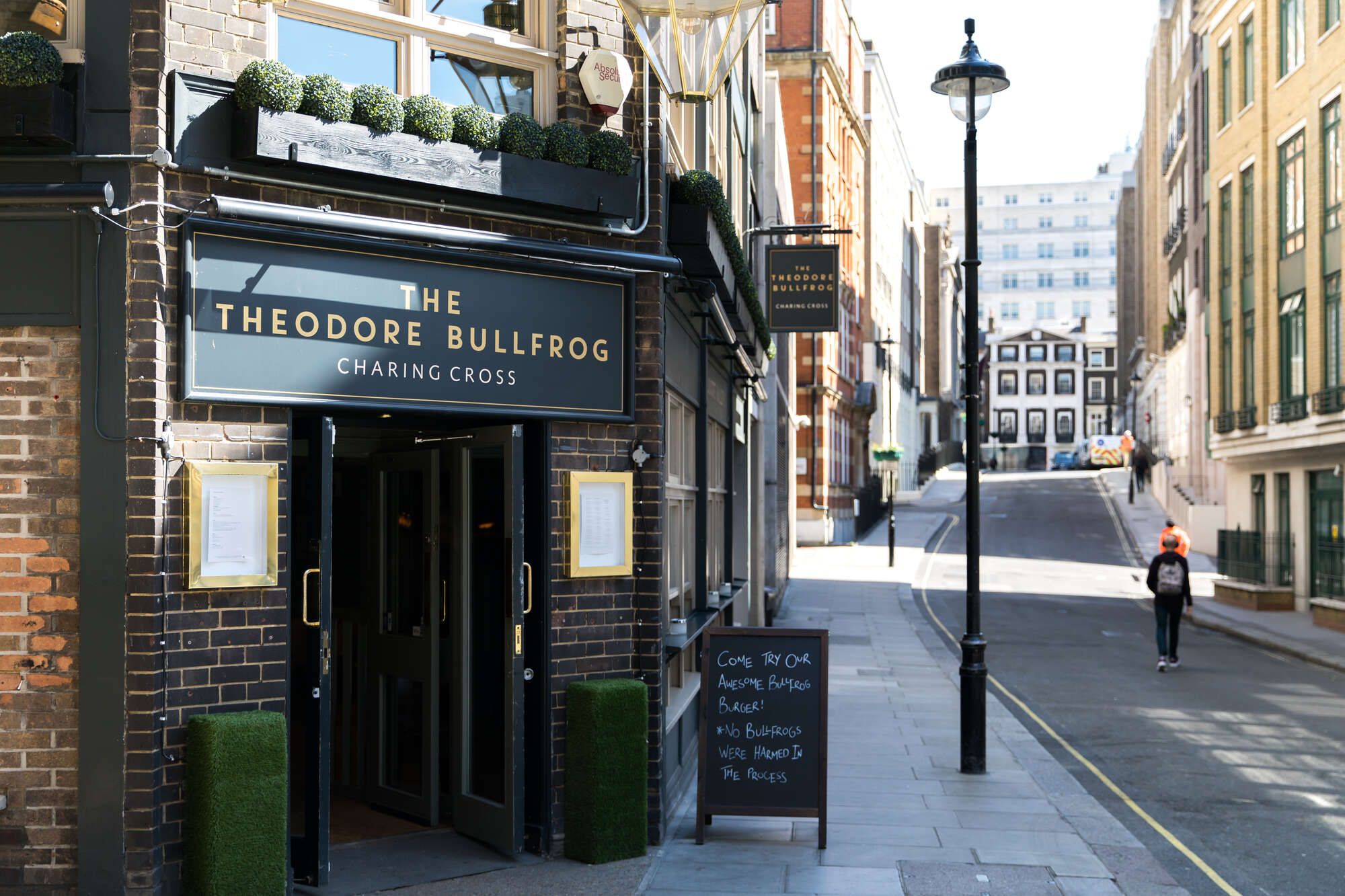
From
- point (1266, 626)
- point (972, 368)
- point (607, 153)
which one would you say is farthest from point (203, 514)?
point (1266, 626)

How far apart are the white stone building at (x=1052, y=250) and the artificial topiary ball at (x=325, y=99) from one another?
5449 inches

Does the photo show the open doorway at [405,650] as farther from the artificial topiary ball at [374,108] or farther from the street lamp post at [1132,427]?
the street lamp post at [1132,427]

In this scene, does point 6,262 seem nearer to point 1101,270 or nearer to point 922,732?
point 922,732

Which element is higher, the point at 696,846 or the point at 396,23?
the point at 396,23

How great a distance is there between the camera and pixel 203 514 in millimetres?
6621

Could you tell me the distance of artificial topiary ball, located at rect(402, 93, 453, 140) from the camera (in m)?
7.23

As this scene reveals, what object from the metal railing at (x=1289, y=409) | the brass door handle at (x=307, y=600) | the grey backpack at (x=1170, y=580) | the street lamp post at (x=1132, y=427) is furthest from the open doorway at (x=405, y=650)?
the street lamp post at (x=1132, y=427)

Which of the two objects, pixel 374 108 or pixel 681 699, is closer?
pixel 374 108

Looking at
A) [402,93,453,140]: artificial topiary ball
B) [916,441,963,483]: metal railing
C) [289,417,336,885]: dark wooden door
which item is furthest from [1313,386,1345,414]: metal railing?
[916,441,963,483]: metal railing

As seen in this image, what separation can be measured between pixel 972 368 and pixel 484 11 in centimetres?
533

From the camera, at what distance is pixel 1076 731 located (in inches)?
534

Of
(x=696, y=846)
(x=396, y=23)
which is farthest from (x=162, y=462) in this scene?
(x=696, y=846)

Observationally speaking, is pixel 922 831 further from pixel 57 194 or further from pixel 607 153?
pixel 57 194

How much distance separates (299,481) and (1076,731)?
824cm
